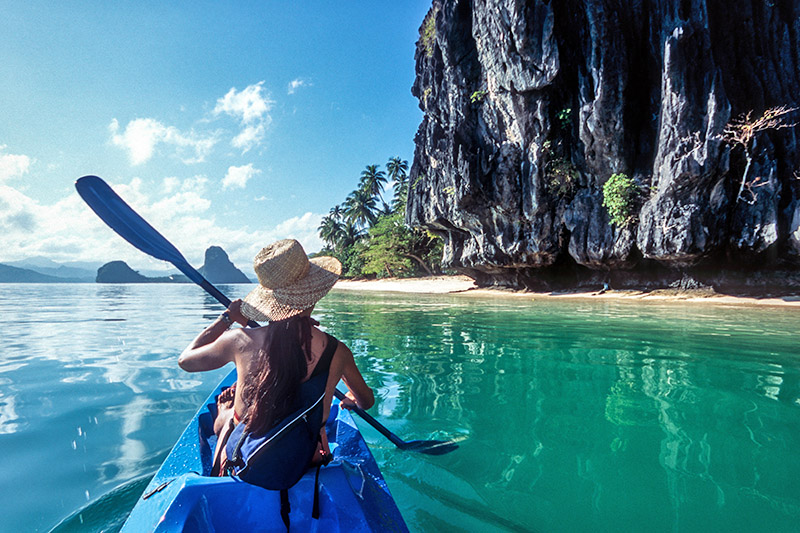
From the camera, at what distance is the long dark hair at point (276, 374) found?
4.52ft

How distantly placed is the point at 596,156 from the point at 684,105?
11.6ft

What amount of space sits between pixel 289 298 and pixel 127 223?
81.0 inches

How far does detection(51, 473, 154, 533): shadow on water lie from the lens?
6.46ft

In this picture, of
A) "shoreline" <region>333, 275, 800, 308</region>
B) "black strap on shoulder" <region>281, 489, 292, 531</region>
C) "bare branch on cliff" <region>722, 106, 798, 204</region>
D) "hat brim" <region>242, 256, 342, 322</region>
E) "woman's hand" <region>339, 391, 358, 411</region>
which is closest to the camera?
"black strap on shoulder" <region>281, 489, 292, 531</region>

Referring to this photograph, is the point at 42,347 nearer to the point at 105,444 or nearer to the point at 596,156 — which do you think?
the point at 105,444

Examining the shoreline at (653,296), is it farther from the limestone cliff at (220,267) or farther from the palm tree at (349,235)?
the limestone cliff at (220,267)

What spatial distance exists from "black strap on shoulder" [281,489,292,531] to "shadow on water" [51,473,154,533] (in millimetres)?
1355

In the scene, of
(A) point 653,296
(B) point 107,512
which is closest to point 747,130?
(A) point 653,296

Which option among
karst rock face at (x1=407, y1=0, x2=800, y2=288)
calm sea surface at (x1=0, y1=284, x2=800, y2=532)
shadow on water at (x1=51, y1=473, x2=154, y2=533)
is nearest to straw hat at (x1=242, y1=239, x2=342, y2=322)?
calm sea surface at (x1=0, y1=284, x2=800, y2=532)

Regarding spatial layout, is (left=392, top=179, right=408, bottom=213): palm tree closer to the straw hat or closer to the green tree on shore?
the green tree on shore

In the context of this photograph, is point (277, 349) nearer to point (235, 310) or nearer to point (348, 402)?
point (235, 310)

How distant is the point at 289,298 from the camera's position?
1592mm

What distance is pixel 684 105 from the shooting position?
541 inches

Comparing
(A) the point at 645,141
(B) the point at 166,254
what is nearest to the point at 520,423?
(B) the point at 166,254
